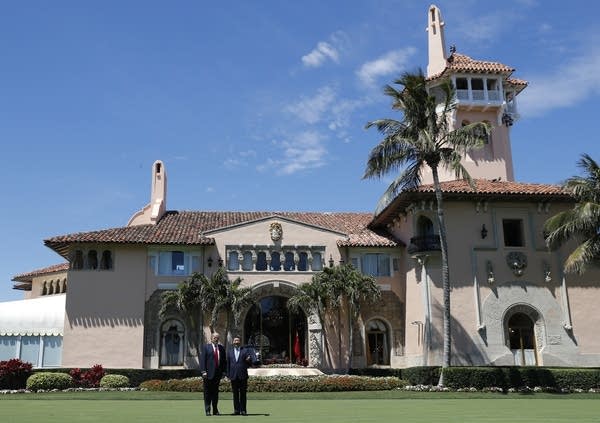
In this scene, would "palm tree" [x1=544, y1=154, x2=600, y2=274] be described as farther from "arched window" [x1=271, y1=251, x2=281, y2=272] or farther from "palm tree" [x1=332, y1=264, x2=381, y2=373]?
"arched window" [x1=271, y1=251, x2=281, y2=272]

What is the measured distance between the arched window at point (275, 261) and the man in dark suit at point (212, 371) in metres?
20.4

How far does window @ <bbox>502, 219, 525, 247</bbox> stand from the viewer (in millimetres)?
31094

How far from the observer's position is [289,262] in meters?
34.2

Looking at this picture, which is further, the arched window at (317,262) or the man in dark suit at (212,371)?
the arched window at (317,262)

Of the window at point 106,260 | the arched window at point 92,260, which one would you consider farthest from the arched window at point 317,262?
the arched window at point 92,260

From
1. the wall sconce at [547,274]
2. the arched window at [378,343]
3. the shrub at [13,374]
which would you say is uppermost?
the wall sconce at [547,274]

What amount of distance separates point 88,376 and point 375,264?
16241 mm

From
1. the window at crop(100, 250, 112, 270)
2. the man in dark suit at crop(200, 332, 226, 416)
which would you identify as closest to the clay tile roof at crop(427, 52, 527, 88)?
the window at crop(100, 250, 112, 270)

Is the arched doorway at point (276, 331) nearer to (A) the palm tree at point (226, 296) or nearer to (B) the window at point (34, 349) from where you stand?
(A) the palm tree at point (226, 296)

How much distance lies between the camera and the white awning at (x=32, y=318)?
3447cm

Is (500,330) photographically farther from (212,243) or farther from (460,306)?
(212,243)

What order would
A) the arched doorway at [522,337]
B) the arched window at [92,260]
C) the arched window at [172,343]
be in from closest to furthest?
the arched doorway at [522,337] < the arched window at [172,343] < the arched window at [92,260]

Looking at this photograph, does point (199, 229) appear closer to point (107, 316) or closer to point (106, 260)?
point (106, 260)
